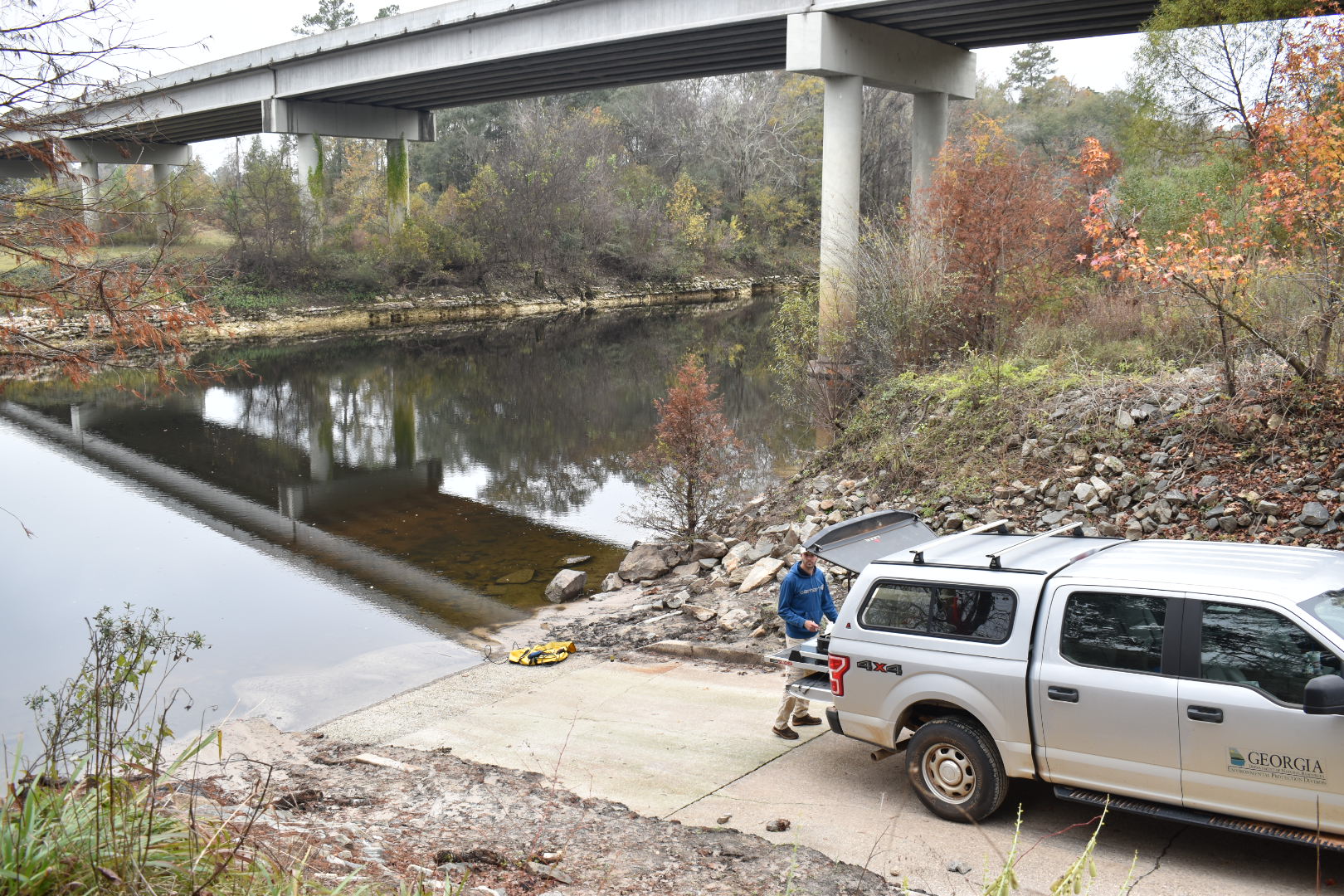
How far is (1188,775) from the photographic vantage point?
6.20 metres

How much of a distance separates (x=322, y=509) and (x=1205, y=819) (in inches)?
764

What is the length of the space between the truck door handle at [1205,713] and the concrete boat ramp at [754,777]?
0.91 metres

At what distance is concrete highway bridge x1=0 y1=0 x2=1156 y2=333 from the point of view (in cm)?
2955

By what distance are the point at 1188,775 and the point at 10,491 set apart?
2467cm

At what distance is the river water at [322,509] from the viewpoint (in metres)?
14.1

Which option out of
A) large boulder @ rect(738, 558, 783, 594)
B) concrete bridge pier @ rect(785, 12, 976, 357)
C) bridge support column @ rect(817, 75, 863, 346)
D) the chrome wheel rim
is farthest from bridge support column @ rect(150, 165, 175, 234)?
concrete bridge pier @ rect(785, 12, 976, 357)

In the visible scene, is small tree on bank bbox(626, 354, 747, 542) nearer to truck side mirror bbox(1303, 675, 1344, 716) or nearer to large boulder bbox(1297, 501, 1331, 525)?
large boulder bbox(1297, 501, 1331, 525)

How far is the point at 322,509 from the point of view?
22.4 metres

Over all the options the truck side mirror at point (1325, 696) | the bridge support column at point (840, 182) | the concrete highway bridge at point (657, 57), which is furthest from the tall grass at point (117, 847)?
the bridge support column at point (840, 182)

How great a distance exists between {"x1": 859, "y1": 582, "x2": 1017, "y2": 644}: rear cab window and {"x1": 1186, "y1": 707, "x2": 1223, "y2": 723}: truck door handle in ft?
3.88

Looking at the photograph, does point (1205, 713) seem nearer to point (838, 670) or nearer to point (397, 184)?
point (838, 670)

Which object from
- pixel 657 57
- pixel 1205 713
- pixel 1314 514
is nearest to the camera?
pixel 1205 713

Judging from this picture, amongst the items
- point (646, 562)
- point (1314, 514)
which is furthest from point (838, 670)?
point (646, 562)

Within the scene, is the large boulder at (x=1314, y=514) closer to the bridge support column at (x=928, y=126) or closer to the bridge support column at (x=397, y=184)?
the bridge support column at (x=928, y=126)
